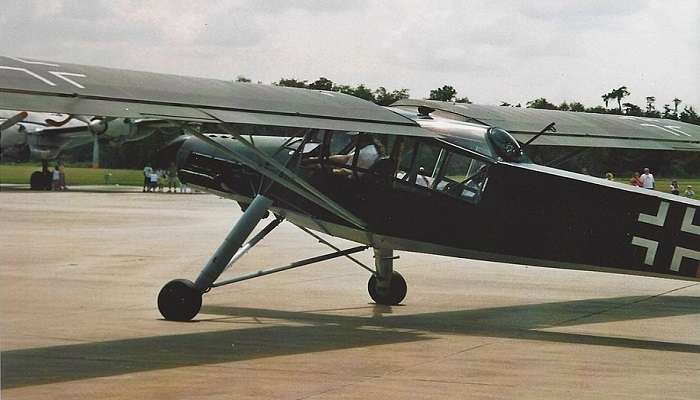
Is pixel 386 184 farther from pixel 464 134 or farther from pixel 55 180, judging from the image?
pixel 55 180

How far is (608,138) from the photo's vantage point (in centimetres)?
1662

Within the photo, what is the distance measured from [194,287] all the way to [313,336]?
158 centimetres

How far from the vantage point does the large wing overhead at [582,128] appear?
1573cm

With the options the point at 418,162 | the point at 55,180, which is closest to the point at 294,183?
the point at 418,162

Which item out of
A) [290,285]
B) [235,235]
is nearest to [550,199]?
[235,235]

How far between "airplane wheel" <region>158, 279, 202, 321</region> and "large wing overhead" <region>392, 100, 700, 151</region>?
3.81m

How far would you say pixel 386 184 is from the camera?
13258 mm

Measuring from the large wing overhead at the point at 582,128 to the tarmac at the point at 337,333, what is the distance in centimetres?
218

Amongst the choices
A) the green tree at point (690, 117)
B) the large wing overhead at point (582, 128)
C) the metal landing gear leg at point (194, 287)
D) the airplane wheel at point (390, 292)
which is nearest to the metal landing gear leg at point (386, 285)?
the airplane wheel at point (390, 292)

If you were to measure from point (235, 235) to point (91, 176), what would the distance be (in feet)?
176

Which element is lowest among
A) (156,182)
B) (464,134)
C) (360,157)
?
(156,182)

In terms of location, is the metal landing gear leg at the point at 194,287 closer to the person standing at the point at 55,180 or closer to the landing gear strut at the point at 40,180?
the landing gear strut at the point at 40,180

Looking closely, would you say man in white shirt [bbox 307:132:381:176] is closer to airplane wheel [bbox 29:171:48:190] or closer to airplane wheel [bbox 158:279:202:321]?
airplane wheel [bbox 158:279:202:321]

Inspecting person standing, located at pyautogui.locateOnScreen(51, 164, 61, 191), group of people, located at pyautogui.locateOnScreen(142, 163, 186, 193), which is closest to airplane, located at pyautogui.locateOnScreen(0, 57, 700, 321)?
group of people, located at pyautogui.locateOnScreen(142, 163, 186, 193)
